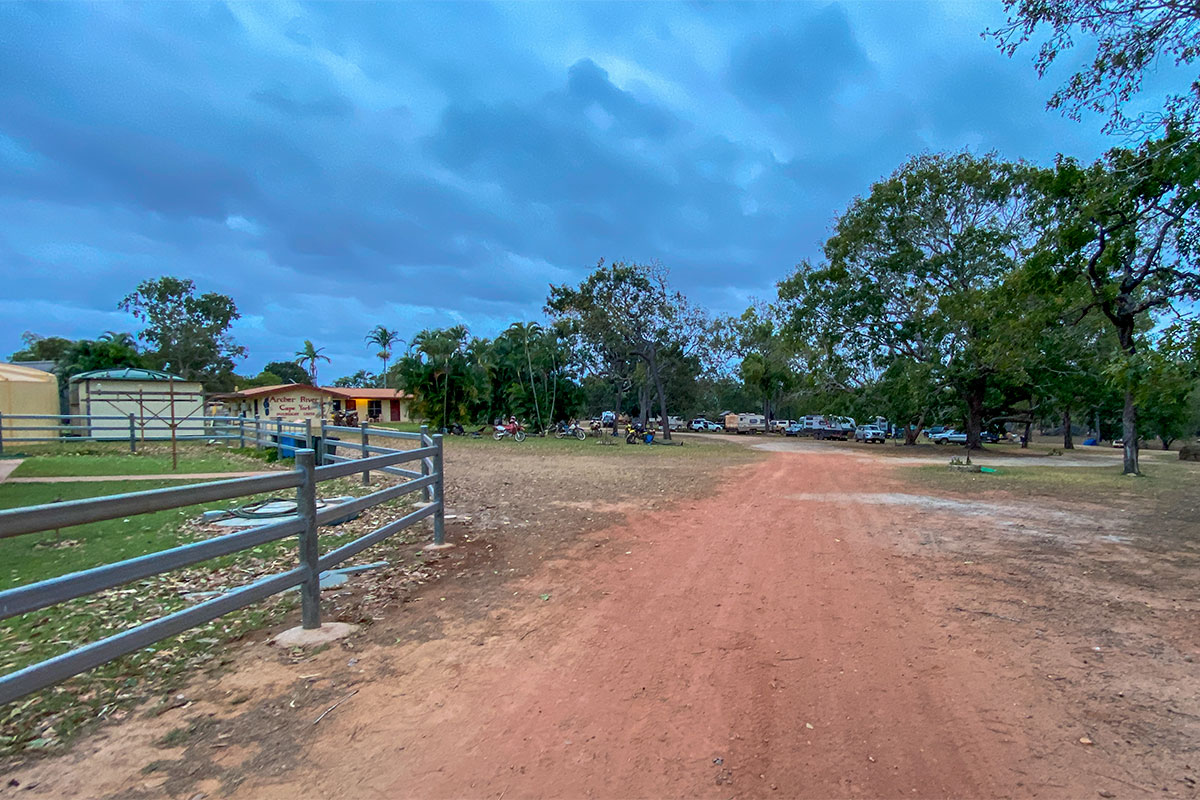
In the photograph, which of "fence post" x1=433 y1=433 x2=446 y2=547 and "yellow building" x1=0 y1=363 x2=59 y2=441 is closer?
"fence post" x1=433 y1=433 x2=446 y2=547

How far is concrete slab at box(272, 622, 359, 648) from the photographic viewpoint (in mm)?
3977

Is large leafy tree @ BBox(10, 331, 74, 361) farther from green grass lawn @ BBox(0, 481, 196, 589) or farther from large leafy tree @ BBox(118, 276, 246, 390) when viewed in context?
green grass lawn @ BBox(0, 481, 196, 589)

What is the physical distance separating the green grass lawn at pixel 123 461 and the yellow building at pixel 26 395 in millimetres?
5714

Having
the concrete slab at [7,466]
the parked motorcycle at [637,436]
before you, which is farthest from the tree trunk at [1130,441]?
the concrete slab at [7,466]

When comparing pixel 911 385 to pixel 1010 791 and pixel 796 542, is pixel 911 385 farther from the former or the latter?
pixel 1010 791

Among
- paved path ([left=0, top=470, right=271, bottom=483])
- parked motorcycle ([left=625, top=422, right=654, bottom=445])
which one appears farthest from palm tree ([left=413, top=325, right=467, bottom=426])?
paved path ([left=0, top=470, right=271, bottom=483])

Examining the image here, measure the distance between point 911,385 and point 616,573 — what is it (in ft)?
89.9

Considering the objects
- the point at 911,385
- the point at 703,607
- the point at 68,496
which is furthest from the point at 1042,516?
the point at 911,385

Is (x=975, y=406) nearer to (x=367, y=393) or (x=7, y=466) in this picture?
(x=7, y=466)

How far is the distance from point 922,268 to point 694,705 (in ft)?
104

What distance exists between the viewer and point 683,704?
320cm

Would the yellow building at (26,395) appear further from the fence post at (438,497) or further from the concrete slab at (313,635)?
the concrete slab at (313,635)

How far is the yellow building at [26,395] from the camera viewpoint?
902 inches

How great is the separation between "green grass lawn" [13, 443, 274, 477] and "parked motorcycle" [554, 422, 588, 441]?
18233mm
